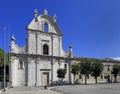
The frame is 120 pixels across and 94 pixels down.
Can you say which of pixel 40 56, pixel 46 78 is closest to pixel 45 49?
pixel 40 56

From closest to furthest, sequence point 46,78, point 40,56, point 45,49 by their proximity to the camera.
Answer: point 40,56, point 46,78, point 45,49

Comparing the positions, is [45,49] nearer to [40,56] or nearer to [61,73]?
[40,56]

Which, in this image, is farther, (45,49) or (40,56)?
(45,49)

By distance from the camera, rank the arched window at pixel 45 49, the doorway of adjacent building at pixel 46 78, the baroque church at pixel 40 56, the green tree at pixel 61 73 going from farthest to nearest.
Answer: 1. the arched window at pixel 45 49
2. the doorway of adjacent building at pixel 46 78
3. the green tree at pixel 61 73
4. the baroque church at pixel 40 56

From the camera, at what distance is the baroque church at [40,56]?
47906 mm

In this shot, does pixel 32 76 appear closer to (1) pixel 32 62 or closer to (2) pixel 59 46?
(1) pixel 32 62

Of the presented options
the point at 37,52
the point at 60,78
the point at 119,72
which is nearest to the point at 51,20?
the point at 37,52

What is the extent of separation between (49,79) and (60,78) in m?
2.56

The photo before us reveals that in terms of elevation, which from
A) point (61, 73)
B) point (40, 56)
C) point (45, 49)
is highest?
point (45, 49)

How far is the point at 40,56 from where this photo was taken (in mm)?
50281

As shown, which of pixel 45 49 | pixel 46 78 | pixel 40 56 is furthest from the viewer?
pixel 45 49

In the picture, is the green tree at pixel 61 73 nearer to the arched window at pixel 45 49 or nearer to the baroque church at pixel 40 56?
the baroque church at pixel 40 56

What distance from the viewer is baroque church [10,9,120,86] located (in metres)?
47.9

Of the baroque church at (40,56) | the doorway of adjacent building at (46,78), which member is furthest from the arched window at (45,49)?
the doorway of adjacent building at (46,78)
